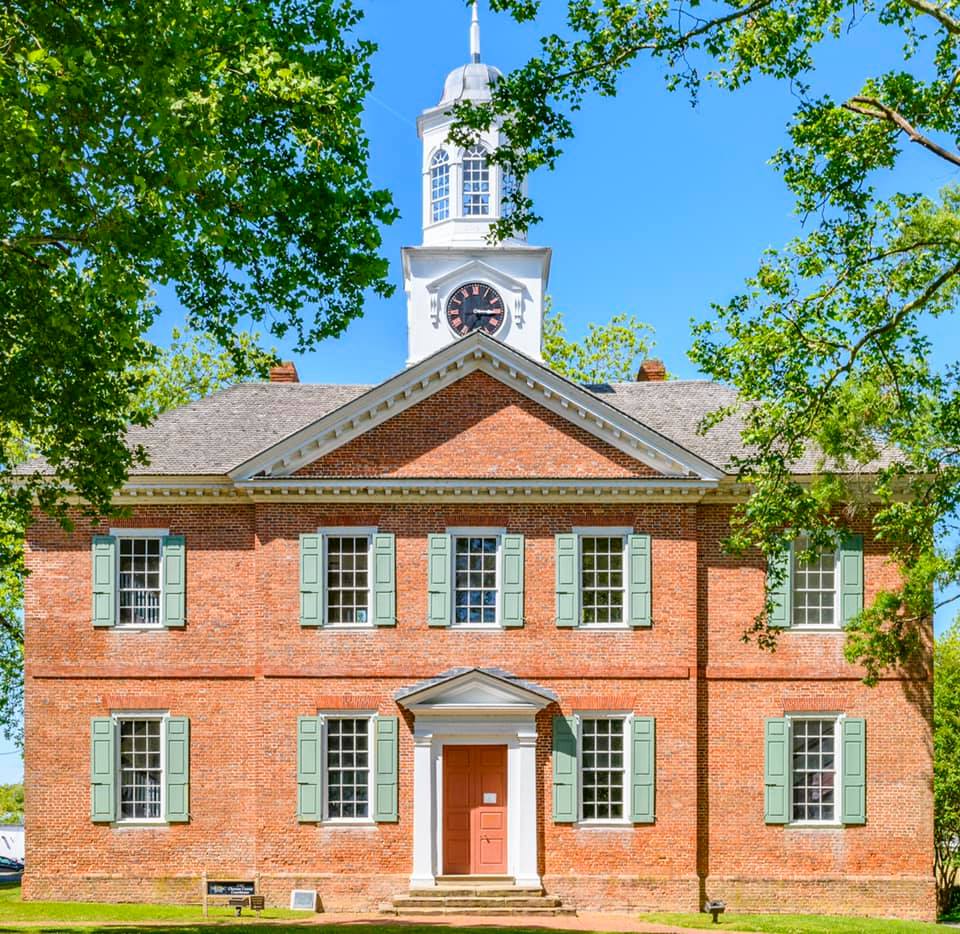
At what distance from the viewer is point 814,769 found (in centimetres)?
2678

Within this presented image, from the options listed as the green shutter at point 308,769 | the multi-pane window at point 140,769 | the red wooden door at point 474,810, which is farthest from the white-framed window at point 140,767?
the red wooden door at point 474,810

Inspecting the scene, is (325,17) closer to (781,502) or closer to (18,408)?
(18,408)

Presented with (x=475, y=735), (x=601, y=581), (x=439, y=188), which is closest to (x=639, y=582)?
(x=601, y=581)

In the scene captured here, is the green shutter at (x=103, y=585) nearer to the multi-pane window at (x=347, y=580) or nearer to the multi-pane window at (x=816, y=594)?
the multi-pane window at (x=347, y=580)

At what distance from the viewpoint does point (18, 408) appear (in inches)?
725

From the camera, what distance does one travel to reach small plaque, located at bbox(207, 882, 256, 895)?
979 inches

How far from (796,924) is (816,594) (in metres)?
6.12

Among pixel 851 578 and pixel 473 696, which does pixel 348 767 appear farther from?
pixel 851 578

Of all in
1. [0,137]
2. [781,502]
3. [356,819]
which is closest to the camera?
[0,137]

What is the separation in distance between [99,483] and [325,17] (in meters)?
6.79

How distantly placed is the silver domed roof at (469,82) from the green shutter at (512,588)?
42.2ft

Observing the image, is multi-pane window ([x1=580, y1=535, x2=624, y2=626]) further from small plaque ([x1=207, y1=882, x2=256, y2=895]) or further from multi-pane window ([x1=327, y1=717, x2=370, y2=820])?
small plaque ([x1=207, y1=882, x2=256, y2=895])

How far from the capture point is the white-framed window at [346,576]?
1053 inches

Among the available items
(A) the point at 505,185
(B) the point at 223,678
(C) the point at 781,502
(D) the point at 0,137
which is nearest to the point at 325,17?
(D) the point at 0,137
